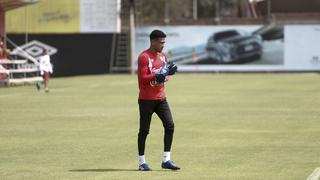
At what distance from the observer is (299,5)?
67.1m

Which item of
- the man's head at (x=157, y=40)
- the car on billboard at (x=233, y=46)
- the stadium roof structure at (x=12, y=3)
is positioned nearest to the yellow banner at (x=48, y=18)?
the car on billboard at (x=233, y=46)

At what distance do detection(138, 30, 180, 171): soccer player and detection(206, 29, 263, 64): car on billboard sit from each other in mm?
47671

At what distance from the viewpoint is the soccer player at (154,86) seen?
42.6 feet

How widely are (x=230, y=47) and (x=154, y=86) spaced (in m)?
48.6

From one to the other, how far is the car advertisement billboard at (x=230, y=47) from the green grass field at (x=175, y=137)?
26802 mm

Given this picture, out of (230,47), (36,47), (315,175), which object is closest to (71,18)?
(36,47)

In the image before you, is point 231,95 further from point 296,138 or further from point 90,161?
point 90,161

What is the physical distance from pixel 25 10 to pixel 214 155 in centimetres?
4562

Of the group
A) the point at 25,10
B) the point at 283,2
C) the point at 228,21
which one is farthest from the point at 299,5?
the point at 25,10

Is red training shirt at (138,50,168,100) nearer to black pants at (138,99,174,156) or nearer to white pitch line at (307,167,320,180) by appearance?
black pants at (138,99,174,156)

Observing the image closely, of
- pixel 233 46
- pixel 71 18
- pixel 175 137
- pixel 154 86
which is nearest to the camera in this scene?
pixel 154 86

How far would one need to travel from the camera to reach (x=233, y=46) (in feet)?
201

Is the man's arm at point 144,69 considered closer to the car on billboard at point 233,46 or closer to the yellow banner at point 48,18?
the yellow banner at point 48,18

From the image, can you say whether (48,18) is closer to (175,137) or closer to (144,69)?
(175,137)
